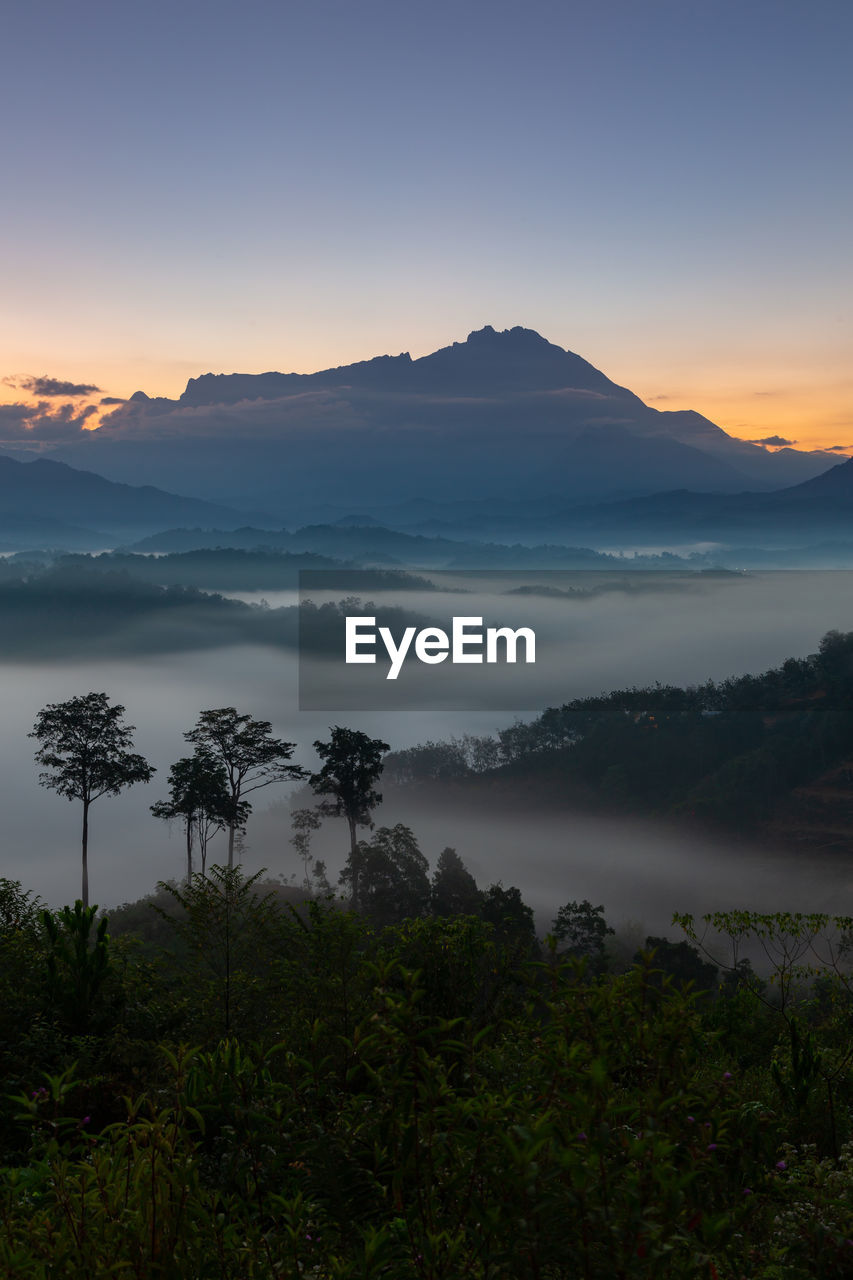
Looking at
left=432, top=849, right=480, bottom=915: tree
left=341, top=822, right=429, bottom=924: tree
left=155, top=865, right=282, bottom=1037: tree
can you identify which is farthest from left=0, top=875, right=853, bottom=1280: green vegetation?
left=341, top=822, right=429, bottom=924: tree

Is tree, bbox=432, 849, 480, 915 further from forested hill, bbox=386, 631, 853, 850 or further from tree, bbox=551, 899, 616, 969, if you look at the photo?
forested hill, bbox=386, 631, 853, 850

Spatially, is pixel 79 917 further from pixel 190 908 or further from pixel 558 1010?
pixel 558 1010

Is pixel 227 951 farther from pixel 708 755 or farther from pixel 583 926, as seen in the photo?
pixel 708 755

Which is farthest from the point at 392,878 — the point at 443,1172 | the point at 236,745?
the point at 443,1172

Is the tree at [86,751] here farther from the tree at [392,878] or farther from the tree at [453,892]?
the tree at [453,892]

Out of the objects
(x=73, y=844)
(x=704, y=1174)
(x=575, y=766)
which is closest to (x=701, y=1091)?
(x=704, y=1174)
